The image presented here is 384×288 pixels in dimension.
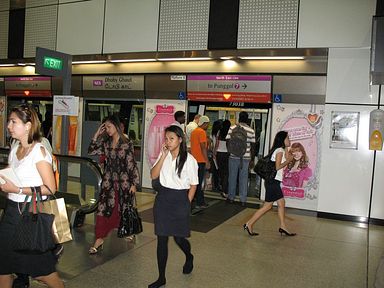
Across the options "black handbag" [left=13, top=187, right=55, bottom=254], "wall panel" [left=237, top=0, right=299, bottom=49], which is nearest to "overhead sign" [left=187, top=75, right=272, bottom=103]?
"wall panel" [left=237, top=0, right=299, bottom=49]

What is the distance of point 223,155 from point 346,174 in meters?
2.73

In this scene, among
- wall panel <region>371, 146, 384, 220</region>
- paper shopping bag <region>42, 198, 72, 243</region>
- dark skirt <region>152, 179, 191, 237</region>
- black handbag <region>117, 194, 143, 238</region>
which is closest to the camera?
paper shopping bag <region>42, 198, 72, 243</region>

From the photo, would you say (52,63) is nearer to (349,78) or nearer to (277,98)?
(277,98)

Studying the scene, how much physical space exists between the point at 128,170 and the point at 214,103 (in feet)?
14.5

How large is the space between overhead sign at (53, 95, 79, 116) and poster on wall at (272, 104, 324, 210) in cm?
427

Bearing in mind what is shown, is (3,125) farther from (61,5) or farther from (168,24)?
(168,24)

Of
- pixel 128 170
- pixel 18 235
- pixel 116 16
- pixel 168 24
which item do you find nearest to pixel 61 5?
pixel 116 16

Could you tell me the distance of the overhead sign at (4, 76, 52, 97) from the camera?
431 inches

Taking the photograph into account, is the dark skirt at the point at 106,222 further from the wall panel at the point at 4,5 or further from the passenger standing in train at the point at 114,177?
the wall panel at the point at 4,5

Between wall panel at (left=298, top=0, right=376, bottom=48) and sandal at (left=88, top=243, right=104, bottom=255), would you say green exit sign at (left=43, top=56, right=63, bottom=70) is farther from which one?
wall panel at (left=298, top=0, right=376, bottom=48)

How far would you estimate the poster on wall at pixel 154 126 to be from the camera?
911cm

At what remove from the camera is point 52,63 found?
5.78m

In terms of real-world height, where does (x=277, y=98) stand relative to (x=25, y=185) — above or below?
above

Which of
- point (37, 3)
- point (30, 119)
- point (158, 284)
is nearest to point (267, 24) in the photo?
point (158, 284)
